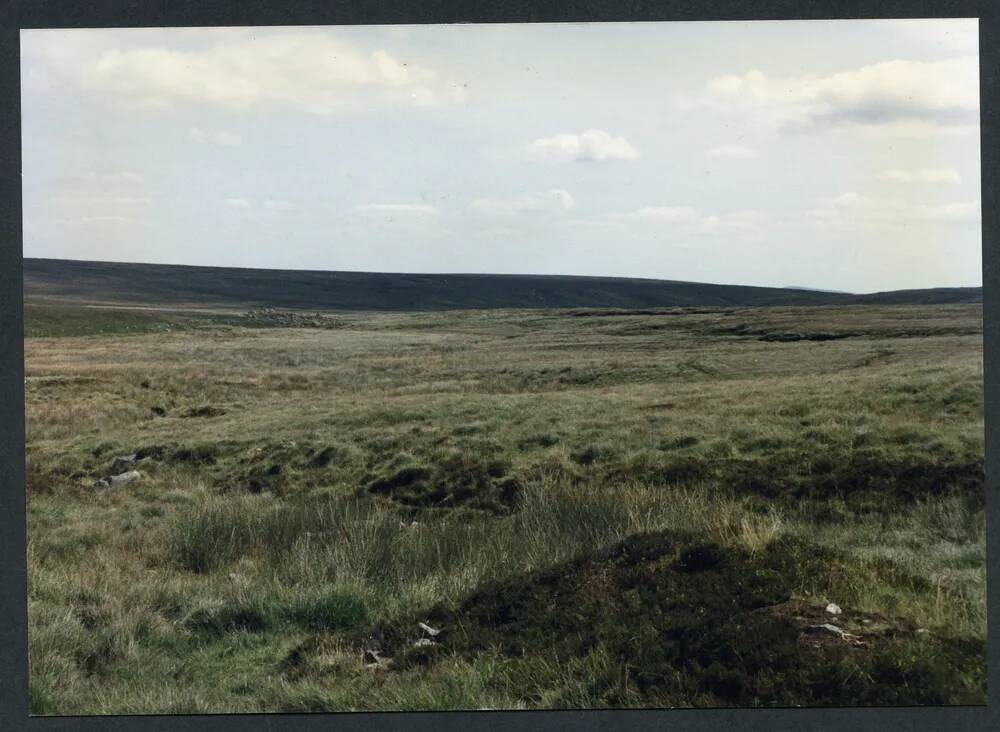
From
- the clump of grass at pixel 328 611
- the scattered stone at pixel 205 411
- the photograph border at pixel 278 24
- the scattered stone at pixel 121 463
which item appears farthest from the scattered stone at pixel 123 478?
the photograph border at pixel 278 24

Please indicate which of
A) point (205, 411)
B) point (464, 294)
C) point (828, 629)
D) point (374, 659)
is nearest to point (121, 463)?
point (205, 411)

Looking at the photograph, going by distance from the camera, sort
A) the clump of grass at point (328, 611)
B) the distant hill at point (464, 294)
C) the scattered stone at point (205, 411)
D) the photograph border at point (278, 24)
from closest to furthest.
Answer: the photograph border at point (278, 24), the clump of grass at point (328, 611), the scattered stone at point (205, 411), the distant hill at point (464, 294)

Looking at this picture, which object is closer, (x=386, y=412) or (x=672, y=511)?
(x=672, y=511)

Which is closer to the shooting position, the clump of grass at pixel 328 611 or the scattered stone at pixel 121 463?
the clump of grass at pixel 328 611

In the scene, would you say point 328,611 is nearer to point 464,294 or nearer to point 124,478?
point 124,478

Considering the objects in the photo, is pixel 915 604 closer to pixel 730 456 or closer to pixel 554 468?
pixel 730 456

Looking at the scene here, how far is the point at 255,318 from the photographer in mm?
44625

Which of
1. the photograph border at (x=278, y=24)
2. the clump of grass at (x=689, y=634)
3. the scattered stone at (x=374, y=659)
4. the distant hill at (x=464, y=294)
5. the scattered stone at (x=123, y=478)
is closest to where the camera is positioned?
the clump of grass at (x=689, y=634)

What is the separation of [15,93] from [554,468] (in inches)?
319

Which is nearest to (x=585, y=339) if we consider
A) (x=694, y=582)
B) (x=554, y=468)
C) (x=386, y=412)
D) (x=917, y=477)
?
(x=386, y=412)

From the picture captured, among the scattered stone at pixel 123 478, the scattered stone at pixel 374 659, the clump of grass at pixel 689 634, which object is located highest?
the clump of grass at pixel 689 634

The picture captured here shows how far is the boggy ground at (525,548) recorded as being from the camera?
634 centimetres

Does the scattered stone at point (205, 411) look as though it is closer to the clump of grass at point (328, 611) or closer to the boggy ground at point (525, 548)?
the boggy ground at point (525, 548)

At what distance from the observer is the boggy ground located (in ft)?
20.8
